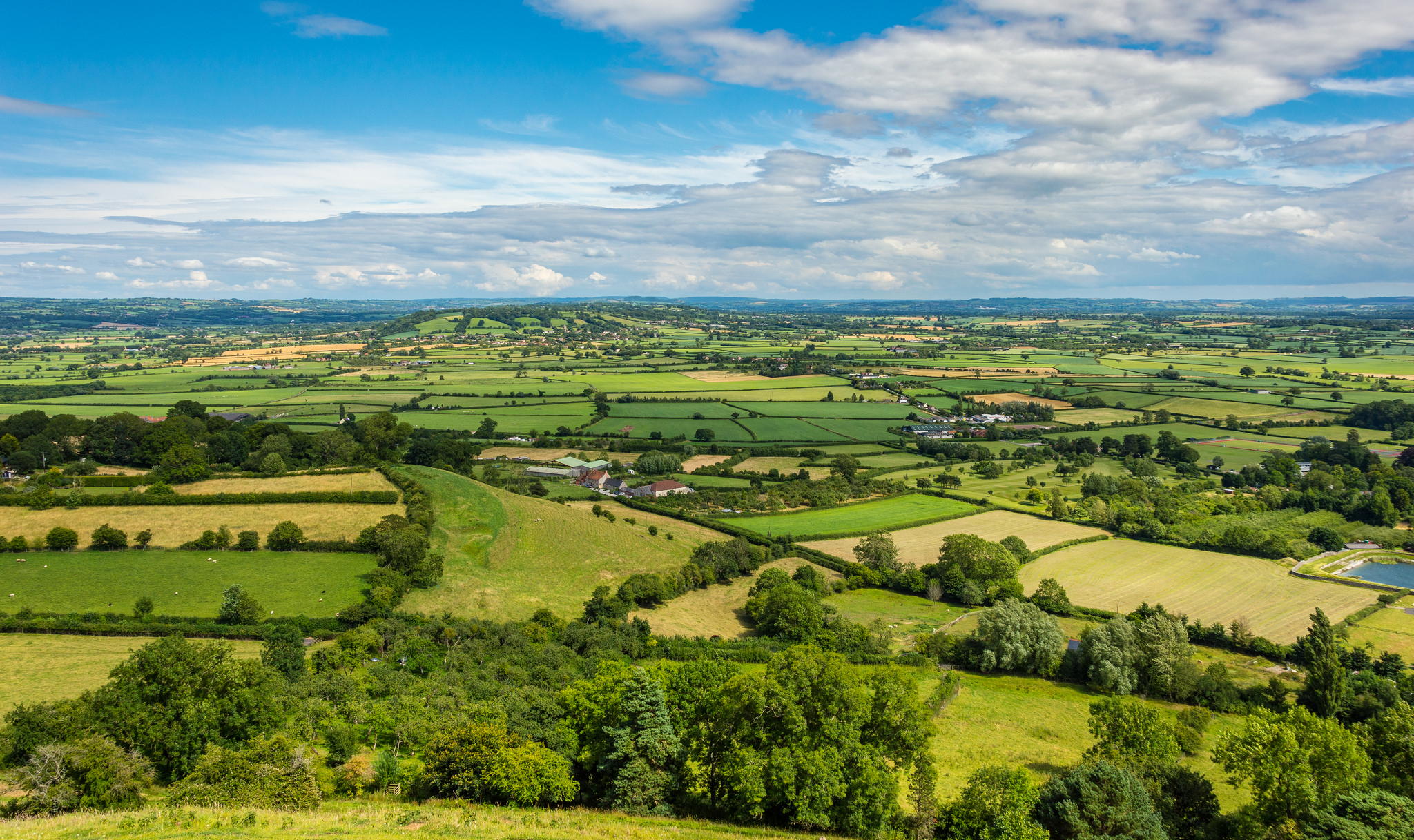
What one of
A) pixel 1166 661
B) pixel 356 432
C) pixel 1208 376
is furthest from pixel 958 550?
pixel 1208 376

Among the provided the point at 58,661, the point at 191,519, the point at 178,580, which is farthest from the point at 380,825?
the point at 191,519

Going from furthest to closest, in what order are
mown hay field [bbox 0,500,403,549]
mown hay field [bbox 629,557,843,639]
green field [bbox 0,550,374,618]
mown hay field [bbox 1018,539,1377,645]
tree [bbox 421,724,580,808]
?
mown hay field [bbox 0,500,403,549], mown hay field [bbox 1018,539,1377,645], mown hay field [bbox 629,557,843,639], green field [bbox 0,550,374,618], tree [bbox 421,724,580,808]

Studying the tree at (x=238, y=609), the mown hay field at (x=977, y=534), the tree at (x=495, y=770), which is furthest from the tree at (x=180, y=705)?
the mown hay field at (x=977, y=534)

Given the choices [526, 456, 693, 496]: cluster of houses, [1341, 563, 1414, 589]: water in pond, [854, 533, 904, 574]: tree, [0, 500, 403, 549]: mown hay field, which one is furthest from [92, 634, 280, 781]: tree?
[1341, 563, 1414, 589]: water in pond

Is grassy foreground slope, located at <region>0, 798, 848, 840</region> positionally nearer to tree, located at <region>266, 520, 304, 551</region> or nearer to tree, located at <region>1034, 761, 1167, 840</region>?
tree, located at <region>1034, 761, 1167, 840</region>

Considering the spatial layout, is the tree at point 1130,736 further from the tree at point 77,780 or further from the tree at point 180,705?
the tree at point 77,780
